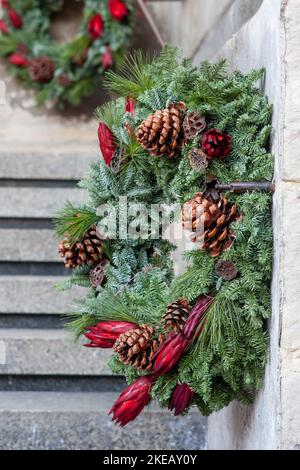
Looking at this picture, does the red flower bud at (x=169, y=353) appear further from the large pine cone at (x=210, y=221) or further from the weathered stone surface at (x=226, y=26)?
the weathered stone surface at (x=226, y=26)

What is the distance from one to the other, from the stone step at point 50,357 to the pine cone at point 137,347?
68 centimetres

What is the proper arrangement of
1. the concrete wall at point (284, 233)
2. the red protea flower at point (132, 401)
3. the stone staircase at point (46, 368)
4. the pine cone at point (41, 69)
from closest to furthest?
the concrete wall at point (284, 233), the red protea flower at point (132, 401), the stone staircase at point (46, 368), the pine cone at point (41, 69)

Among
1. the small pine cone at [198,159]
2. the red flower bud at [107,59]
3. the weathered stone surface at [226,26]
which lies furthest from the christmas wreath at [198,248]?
the red flower bud at [107,59]

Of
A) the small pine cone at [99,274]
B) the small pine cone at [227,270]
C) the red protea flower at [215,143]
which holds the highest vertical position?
the red protea flower at [215,143]

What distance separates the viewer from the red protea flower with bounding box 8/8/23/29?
8.74 feet

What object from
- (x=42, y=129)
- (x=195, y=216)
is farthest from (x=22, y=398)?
(x=42, y=129)

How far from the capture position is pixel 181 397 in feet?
3.82

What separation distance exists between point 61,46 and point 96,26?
0.21 meters

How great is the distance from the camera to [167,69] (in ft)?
4.06

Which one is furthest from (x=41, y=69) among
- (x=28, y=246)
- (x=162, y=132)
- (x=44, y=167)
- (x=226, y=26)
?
(x=162, y=132)

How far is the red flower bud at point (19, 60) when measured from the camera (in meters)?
2.66

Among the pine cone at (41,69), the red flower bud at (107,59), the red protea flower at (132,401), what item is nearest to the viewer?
the red protea flower at (132,401)

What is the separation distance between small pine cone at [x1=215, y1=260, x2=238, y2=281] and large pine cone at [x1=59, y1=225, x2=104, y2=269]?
262 millimetres
